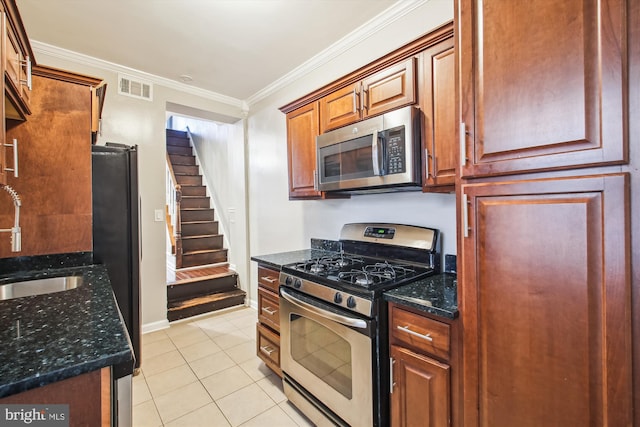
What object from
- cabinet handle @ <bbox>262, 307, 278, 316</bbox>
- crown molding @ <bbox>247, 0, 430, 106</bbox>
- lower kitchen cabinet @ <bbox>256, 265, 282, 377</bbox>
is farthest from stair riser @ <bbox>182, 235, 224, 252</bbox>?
cabinet handle @ <bbox>262, 307, 278, 316</bbox>

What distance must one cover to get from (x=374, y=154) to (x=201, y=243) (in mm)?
3626

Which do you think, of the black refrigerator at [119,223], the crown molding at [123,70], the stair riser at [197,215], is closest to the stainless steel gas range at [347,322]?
the black refrigerator at [119,223]

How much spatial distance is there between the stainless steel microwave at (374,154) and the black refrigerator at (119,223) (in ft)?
4.79

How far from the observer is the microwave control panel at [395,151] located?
5.32 feet

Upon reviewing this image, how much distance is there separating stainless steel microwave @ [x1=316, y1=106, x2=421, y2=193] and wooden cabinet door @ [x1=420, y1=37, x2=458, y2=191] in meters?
0.06

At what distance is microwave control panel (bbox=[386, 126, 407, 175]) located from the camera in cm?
162

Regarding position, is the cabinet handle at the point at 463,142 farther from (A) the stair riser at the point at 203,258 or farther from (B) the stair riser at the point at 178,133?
(B) the stair riser at the point at 178,133

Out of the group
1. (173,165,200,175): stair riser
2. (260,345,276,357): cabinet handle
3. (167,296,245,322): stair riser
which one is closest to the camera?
(260,345,276,357): cabinet handle

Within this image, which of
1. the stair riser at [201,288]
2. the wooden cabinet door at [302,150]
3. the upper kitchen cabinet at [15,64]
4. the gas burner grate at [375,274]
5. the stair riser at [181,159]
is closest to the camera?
the upper kitchen cabinet at [15,64]

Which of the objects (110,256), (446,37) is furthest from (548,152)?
(110,256)

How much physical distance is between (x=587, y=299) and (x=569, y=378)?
10.1 inches

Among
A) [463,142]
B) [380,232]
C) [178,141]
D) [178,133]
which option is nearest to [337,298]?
[380,232]

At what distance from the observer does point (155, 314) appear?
3191 mm

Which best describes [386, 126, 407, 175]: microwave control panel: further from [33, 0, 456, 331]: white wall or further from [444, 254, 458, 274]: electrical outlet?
[444, 254, 458, 274]: electrical outlet
